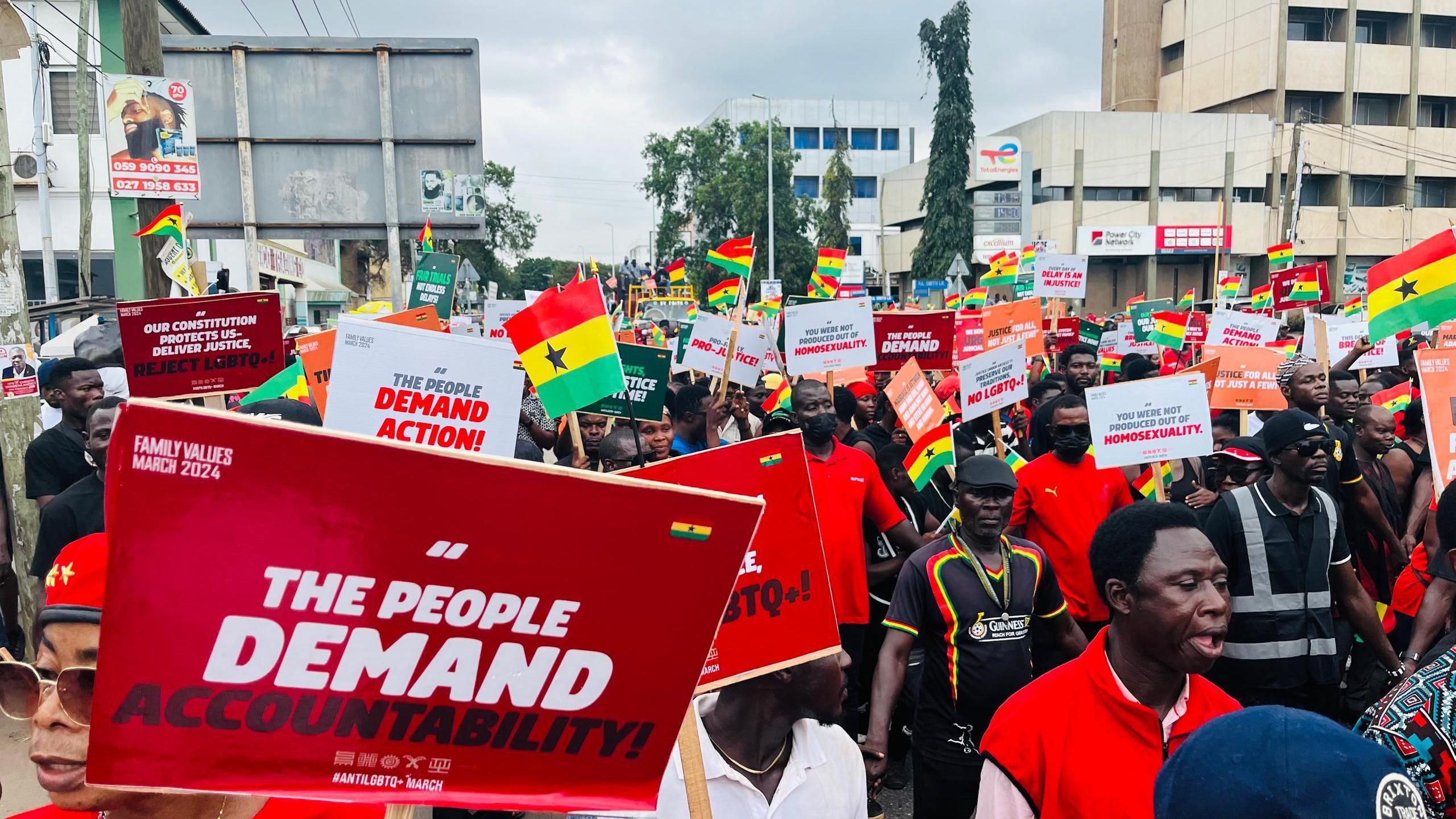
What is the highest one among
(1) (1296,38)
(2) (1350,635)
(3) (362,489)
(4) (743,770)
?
(1) (1296,38)

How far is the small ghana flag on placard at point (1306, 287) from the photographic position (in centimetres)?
1398

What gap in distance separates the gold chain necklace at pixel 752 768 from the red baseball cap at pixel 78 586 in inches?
57.2

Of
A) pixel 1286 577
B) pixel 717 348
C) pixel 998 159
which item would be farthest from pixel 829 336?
pixel 998 159

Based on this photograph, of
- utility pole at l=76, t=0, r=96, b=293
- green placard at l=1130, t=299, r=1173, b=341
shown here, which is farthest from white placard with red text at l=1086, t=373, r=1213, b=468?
utility pole at l=76, t=0, r=96, b=293

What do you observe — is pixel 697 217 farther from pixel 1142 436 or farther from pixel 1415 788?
pixel 1415 788

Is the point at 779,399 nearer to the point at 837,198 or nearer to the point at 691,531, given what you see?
the point at 691,531

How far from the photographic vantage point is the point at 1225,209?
47.7 meters

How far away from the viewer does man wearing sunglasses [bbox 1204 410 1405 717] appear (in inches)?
164

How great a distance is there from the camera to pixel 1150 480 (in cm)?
640

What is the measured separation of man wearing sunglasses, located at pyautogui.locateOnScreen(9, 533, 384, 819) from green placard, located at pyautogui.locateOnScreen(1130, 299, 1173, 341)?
15.6m

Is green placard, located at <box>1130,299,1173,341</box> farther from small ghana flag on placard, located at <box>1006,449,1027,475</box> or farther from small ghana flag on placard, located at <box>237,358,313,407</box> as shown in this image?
small ghana flag on placard, located at <box>237,358,313,407</box>

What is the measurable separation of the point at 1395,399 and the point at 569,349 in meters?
7.17

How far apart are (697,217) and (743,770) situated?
53.9 m

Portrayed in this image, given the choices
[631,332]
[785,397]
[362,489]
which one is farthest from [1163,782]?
[631,332]
